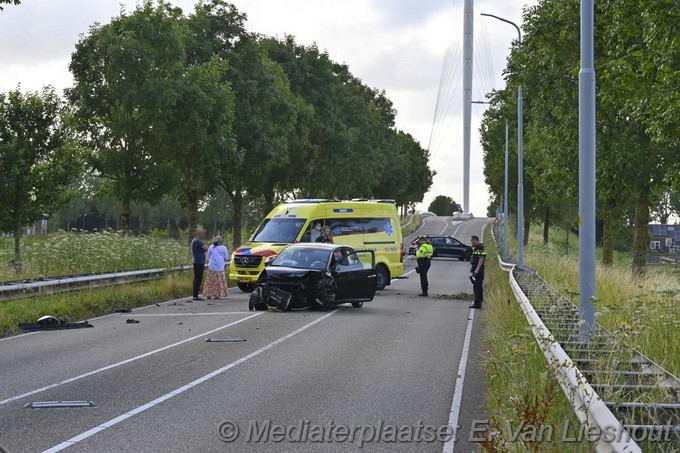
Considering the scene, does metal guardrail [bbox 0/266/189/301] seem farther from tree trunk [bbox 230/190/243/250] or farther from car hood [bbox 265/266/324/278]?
tree trunk [bbox 230/190/243/250]

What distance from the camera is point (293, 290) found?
810 inches

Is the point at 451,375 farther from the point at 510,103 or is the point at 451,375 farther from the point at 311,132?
the point at 311,132

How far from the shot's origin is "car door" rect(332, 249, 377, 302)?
21172 mm

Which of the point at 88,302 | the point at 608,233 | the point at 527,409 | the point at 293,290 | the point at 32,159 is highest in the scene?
the point at 32,159

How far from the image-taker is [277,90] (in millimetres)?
48250

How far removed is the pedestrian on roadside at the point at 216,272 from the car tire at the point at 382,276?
538cm

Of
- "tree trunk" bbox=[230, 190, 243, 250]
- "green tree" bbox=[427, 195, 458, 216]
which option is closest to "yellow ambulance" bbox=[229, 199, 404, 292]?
"tree trunk" bbox=[230, 190, 243, 250]

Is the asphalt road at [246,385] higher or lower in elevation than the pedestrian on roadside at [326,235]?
lower

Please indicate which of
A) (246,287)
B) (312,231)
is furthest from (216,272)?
(312,231)

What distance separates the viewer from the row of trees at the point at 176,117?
77.6ft

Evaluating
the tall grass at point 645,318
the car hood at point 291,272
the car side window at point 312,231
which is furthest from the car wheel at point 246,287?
the tall grass at point 645,318

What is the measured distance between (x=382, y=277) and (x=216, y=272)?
6.00m

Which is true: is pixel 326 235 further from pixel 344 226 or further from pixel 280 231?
pixel 344 226

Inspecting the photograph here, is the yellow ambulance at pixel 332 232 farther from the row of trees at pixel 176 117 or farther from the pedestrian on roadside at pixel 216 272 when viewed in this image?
the row of trees at pixel 176 117
